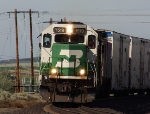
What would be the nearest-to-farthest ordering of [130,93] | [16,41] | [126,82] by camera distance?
1. [126,82]
2. [130,93]
3. [16,41]

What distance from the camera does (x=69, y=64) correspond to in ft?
75.1

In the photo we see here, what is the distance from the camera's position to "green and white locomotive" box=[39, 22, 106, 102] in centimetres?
2256

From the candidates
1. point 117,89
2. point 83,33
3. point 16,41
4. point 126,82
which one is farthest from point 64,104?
point 16,41

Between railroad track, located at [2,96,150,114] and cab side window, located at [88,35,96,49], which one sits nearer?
railroad track, located at [2,96,150,114]

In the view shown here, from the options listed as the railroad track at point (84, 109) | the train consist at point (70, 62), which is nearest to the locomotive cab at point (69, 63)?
the train consist at point (70, 62)

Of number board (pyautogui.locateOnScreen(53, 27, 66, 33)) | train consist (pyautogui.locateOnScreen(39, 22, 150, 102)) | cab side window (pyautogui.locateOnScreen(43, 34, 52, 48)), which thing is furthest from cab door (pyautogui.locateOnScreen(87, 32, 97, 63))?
cab side window (pyautogui.locateOnScreen(43, 34, 52, 48))

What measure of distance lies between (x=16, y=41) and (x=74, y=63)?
91.4 feet

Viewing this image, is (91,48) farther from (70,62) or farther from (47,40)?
(47,40)

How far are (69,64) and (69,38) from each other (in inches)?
51.0

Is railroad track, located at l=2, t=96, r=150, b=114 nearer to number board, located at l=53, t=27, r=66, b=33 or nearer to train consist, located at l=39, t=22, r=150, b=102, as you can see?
train consist, located at l=39, t=22, r=150, b=102

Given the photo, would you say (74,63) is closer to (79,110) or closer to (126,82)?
(79,110)

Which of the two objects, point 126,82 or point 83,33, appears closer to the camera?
point 83,33

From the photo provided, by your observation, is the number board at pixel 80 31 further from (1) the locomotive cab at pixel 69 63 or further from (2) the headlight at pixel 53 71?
(2) the headlight at pixel 53 71

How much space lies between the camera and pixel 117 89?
3158 centimetres
